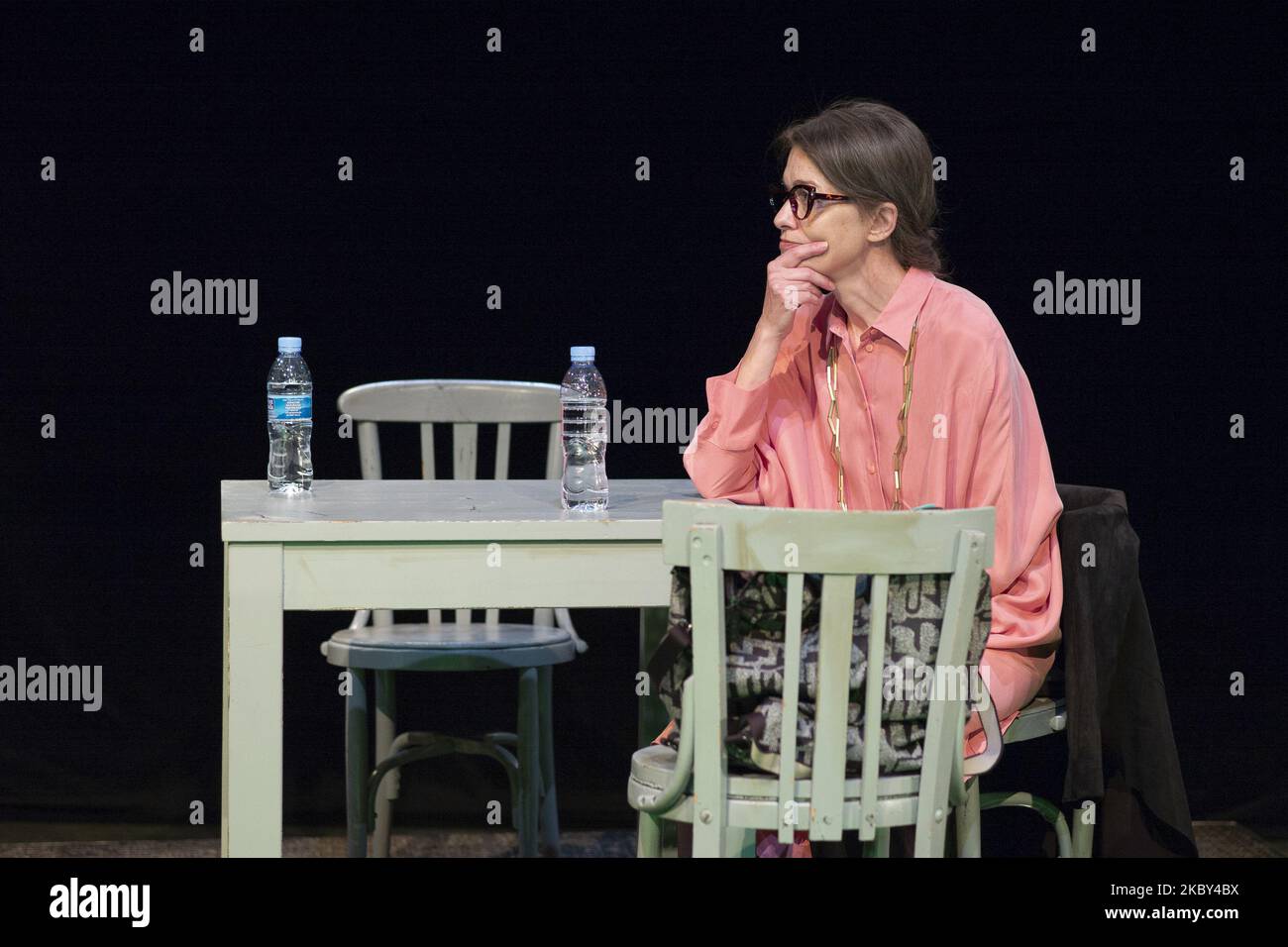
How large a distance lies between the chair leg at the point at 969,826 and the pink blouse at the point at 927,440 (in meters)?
0.10

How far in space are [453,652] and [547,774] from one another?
15.7 inches

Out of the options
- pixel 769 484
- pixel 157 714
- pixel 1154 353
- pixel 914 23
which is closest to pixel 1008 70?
pixel 914 23

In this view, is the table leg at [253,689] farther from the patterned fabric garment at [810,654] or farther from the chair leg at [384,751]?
the chair leg at [384,751]

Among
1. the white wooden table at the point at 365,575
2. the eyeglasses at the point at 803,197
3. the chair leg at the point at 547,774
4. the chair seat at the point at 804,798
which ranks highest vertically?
the eyeglasses at the point at 803,197

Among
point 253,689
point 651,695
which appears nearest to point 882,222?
point 651,695

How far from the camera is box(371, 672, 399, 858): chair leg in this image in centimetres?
321

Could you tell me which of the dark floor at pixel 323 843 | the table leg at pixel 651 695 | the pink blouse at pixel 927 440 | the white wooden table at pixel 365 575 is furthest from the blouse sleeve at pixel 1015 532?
the dark floor at pixel 323 843

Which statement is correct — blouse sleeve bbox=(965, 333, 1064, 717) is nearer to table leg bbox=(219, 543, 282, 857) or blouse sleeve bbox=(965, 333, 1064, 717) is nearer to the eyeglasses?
the eyeglasses

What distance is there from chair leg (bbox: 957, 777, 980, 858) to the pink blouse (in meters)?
0.10

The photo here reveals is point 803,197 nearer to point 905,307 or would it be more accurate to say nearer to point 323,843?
point 905,307

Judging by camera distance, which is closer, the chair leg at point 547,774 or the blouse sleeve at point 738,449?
the blouse sleeve at point 738,449

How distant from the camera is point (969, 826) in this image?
87.7 inches

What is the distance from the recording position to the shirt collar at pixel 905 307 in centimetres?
253

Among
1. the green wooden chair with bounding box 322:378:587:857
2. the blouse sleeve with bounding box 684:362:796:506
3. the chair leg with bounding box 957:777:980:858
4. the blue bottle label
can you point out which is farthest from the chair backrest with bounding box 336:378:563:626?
the chair leg with bounding box 957:777:980:858
